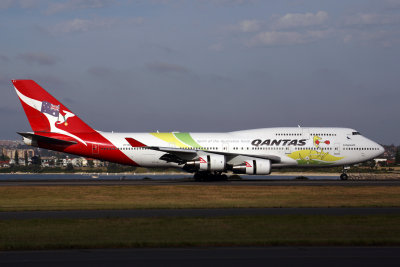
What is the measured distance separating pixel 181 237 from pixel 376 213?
10037mm

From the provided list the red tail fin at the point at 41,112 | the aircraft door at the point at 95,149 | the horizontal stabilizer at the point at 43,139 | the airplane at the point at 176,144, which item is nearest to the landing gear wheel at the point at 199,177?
the airplane at the point at 176,144

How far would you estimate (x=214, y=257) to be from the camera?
518 inches

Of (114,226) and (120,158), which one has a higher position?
(120,158)

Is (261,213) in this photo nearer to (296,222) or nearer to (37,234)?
(296,222)

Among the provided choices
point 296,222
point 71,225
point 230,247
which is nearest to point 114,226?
point 71,225

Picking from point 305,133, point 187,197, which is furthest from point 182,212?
point 305,133

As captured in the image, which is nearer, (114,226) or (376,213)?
(114,226)

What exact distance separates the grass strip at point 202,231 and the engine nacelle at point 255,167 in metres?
23.0

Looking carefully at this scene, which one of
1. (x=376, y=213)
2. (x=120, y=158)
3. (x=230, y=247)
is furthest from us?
Result: (x=120, y=158)

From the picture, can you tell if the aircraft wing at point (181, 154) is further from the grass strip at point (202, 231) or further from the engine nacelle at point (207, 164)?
the grass strip at point (202, 231)

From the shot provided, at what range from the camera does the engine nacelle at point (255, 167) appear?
4431 centimetres

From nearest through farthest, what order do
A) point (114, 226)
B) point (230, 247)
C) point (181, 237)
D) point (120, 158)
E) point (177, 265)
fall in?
point (177, 265) < point (230, 247) < point (181, 237) < point (114, 226) < point (120, 158)

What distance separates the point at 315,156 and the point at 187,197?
65.7 feet

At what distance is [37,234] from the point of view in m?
16.9
